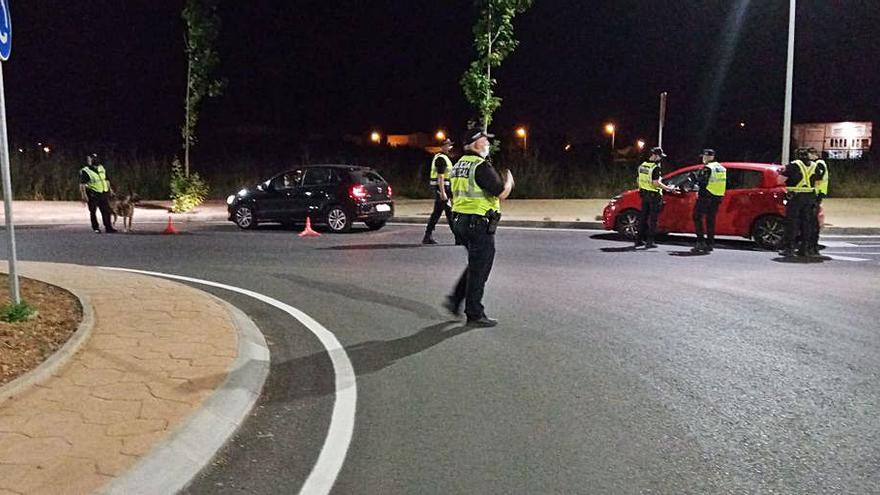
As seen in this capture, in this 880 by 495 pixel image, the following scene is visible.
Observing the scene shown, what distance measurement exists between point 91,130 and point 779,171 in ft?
163

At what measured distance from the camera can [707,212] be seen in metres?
14.1

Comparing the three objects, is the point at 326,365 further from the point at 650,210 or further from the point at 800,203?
the point at 800,203

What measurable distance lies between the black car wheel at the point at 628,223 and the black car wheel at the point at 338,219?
5578mm

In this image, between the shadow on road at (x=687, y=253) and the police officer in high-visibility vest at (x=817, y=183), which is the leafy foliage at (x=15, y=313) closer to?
the shadow on road at (x=687, y=253)

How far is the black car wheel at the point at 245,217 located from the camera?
17844mm

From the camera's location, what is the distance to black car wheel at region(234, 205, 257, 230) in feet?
58.5

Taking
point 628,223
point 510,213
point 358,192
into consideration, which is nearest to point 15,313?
point 358,192

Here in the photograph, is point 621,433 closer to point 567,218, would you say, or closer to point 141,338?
point 141,338

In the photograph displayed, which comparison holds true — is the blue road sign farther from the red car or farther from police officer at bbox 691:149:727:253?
the red car

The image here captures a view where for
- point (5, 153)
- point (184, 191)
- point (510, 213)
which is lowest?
point (510, 213)

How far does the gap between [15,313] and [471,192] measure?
417 centimetres

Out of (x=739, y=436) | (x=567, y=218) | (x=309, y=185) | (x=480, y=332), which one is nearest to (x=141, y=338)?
(x=480, y=332)

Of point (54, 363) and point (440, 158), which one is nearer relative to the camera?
point (54, 363)

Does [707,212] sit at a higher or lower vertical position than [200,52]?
lower
